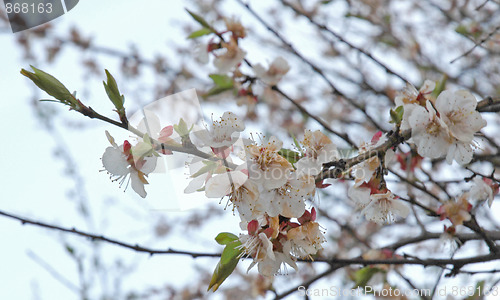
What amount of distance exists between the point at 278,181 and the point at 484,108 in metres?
0.68

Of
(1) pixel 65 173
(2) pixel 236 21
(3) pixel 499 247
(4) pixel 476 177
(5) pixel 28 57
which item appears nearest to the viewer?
(3) pixel 499 247

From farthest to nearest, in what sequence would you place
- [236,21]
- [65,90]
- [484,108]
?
[236,21] → [484,108] → [65,90]

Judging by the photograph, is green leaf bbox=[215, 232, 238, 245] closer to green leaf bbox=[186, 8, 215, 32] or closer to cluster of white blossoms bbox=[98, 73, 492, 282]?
cluster of white blossoms bbox=[98, 73, 492, 282]

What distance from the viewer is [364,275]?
159 centimetres

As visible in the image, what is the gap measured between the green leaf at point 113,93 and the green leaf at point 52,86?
8 cm

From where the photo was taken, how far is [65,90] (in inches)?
35.2

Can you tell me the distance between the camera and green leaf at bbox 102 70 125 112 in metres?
0.89

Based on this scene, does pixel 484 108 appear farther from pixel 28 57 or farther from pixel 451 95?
pixel 28 57

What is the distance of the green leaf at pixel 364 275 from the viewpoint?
159cm

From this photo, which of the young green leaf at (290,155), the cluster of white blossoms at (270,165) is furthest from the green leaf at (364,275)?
the young green leaf at (290,155)

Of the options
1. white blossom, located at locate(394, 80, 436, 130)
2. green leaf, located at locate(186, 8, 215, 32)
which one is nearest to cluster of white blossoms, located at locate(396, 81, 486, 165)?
white blossom, located at locate(394, 80, 436, 130)

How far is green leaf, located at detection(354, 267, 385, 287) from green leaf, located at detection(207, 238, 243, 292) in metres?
0.79

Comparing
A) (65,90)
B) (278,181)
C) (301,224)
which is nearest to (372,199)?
(301,224)

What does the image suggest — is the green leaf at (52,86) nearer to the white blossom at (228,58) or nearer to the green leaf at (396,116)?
the green leaf at (396,116)
